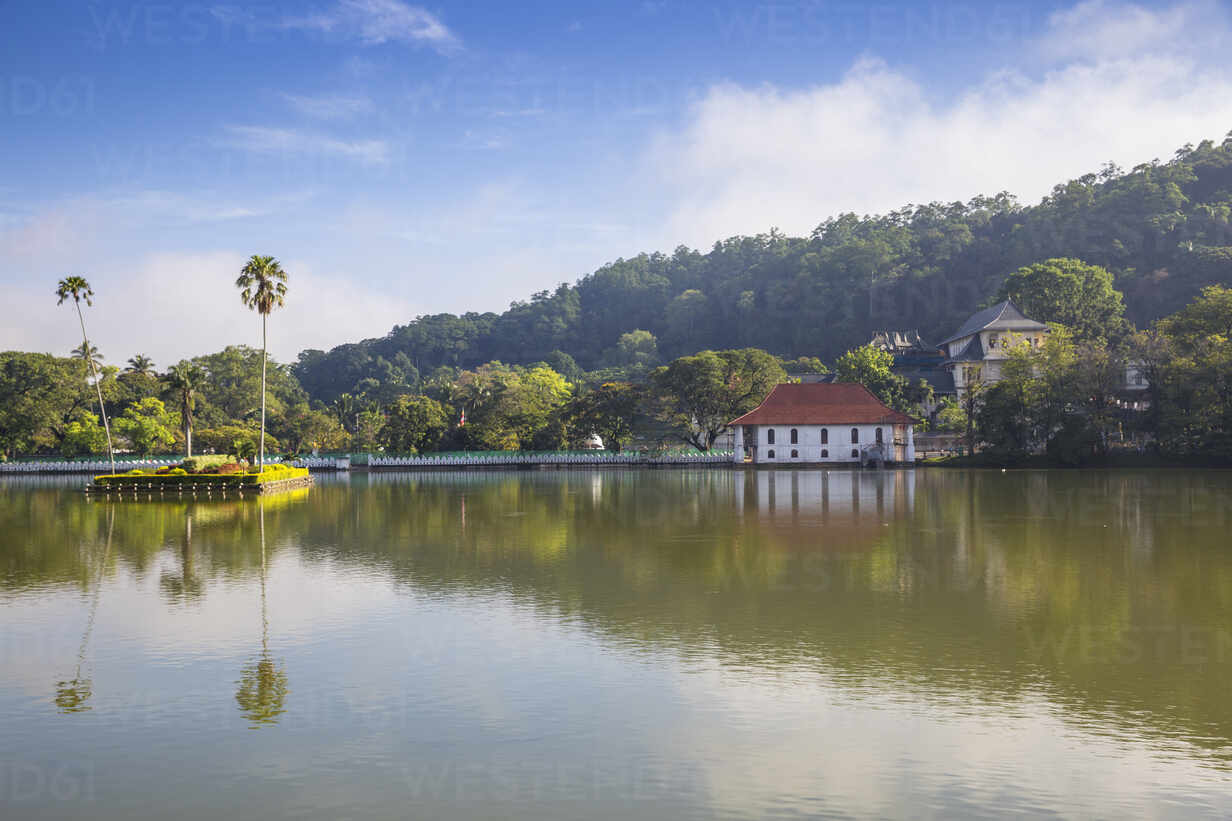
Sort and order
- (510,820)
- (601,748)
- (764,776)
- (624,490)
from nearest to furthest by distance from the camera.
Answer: (510,820) < (764,776) < (601,748) < (624,490)

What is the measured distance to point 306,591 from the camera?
15539mm

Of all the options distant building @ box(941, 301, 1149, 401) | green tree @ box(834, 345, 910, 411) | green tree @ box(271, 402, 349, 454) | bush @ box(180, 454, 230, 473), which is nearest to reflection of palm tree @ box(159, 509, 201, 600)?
bush @ box(180, 454, 230, 473)

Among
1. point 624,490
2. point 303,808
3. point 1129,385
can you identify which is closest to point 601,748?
point 303,808

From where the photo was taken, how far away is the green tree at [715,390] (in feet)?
222

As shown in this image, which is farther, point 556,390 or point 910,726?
point 556,390

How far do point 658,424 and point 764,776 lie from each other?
210ft

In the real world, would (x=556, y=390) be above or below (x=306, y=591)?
above

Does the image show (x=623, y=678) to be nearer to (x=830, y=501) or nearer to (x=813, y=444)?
(x=830, y=501)

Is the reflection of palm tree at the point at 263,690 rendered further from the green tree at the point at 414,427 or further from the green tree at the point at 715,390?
the green tree at the point at 414,427

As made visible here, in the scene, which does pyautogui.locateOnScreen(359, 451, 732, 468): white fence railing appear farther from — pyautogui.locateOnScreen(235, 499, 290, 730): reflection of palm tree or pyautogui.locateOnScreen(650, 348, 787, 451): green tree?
pyautogui.locateOnScreen(235, 499, 290, 730): reflection of palm tree

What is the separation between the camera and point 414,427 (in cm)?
7231

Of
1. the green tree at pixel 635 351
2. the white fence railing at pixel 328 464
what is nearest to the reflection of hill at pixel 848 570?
the white fence railing at pixel 328 464

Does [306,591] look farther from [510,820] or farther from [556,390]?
[556,390]

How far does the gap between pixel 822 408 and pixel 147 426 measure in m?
51.9
